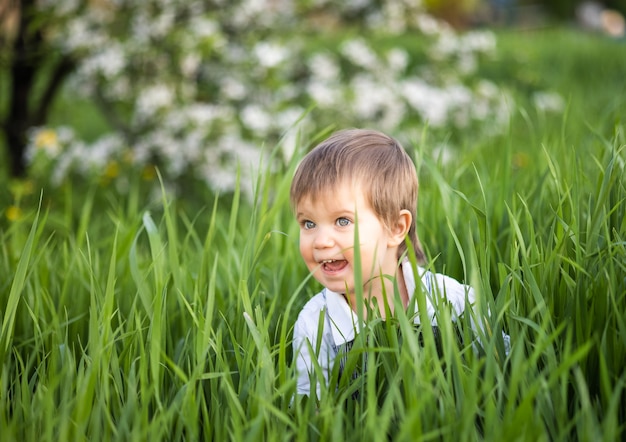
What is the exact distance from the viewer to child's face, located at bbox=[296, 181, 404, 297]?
1.34 m

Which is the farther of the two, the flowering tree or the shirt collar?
the flowering tree

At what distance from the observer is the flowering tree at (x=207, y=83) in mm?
3357

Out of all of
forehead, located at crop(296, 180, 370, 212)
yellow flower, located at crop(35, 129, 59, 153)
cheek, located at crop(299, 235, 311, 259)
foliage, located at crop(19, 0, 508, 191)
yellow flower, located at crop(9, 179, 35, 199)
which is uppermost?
foliage, located at crop(19, 0, 508, 191)

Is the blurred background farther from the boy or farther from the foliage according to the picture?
the boy

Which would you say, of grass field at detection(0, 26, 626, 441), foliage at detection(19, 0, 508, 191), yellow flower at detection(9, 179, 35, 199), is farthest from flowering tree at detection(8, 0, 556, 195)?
grass field at detection(0, 26, 626, 441)

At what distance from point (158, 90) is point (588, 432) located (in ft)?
9.59

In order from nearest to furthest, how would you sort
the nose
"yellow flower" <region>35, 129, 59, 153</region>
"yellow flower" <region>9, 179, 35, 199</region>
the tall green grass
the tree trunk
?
the tall green grass < the nose < "yellow flower" <region>9, 179, 35, 199</region> < "yellow flower" <region>35, 129, 59, 153</region> < the tree trunk

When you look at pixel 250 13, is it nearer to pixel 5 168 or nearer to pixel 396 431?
pixel 5 168

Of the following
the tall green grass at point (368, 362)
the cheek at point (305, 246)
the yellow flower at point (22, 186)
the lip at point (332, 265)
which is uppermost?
the yellow flower at point (22, 186)

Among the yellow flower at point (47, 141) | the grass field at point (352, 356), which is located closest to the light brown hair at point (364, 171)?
the grass field at point (352, 356)

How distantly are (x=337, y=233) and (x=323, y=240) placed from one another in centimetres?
3

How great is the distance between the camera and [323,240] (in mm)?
1334

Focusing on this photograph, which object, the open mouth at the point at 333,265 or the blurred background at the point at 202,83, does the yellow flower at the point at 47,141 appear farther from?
the open mouth at the point at 333,265

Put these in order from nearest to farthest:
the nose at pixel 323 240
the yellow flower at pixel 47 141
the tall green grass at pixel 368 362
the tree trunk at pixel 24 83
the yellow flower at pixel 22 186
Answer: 1. the tall green grass at pixel 368 362
2. the nose at pixel 323 240
3. the yellow flower at pixel 22 186
4. the yellow flower at pixel 47 141
5. the tree trunk at pixel 24 83
